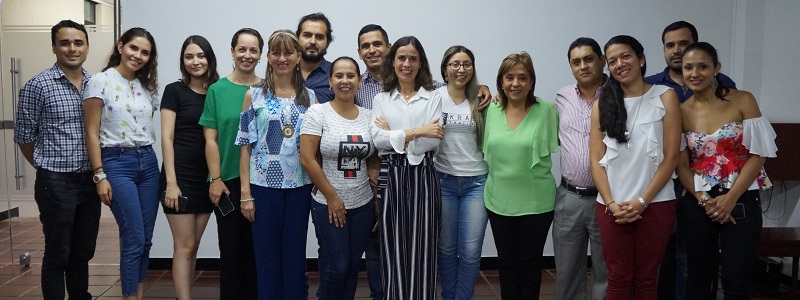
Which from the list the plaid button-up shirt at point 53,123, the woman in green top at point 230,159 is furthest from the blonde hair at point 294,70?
the plaid button-up shirt at point 53,123

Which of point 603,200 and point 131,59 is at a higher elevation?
point 131,59

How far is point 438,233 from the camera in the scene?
317 centimetres

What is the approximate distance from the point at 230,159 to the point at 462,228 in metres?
1.22

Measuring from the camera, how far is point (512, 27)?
15.9 ft

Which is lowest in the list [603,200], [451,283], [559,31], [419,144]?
[451,283]

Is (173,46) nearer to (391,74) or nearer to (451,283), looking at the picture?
(391,74)

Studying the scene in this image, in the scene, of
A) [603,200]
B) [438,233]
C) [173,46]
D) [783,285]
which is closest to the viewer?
[603,200]

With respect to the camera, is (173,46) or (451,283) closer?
(451,283)

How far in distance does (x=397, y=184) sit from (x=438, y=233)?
13.2 inches

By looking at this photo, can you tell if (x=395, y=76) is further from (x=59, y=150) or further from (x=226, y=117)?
(x=59, y=150)

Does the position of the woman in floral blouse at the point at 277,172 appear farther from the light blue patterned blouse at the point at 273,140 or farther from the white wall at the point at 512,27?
the white wall at the point at 512,27

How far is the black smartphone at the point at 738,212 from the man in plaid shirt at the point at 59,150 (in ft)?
10.4

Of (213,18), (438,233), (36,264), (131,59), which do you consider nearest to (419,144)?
(438,233)

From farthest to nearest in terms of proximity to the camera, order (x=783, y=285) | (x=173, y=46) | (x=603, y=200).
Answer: (x=173, y=46) → (x=783, y=285) → (x=603, y=200)
